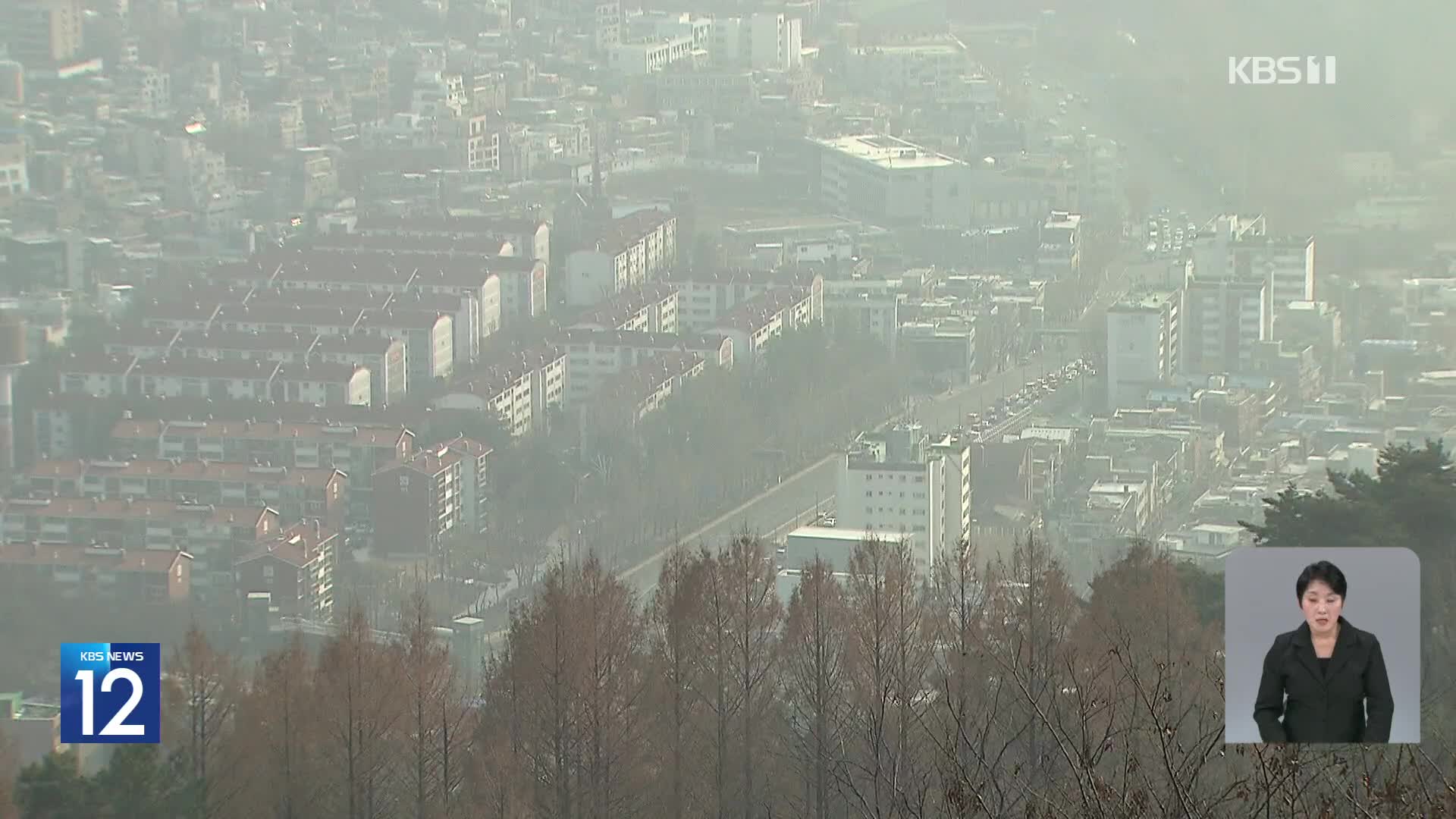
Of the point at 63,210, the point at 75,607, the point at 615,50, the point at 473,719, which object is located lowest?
the point at 75,607

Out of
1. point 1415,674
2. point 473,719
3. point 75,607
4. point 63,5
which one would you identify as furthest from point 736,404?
point 1415,674

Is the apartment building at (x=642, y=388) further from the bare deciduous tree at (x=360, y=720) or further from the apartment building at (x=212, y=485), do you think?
the bare deciduous tree at (x=360, y=720)

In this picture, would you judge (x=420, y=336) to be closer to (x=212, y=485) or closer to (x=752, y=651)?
(x=212, y=485)

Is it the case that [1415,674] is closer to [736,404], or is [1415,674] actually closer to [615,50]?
[736,404]

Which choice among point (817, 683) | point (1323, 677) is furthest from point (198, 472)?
point (1323, 677)

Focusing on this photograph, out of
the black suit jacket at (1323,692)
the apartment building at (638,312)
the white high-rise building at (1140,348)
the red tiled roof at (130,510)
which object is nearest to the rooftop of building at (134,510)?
the red tiled roof at (130,510)
